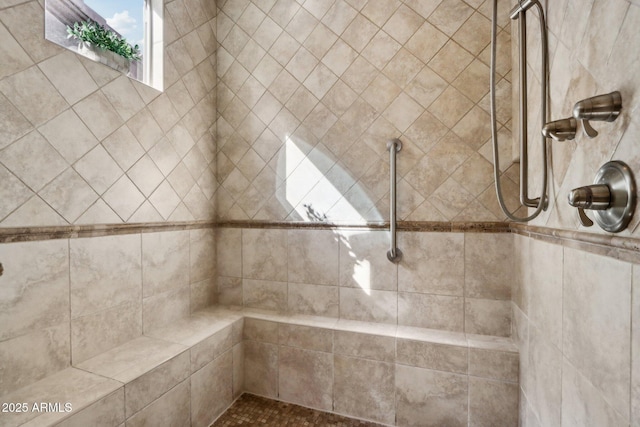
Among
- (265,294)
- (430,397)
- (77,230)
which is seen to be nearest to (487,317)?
(430,397)

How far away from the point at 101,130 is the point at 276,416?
71.3 inches

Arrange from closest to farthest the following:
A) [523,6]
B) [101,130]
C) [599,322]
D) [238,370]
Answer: [599,322], [523,6], [101,130], [238,370]

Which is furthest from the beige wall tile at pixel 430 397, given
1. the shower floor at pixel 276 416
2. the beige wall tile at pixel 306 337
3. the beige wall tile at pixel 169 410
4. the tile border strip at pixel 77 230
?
the tile border strip at pixel 77 230

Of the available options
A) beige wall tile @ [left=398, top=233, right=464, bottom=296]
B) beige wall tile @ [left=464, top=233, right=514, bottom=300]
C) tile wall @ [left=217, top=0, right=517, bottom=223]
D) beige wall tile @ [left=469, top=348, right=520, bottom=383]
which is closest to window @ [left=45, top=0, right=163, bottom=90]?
tile wall @ [left=217, top=0, right=517, bottom=223]

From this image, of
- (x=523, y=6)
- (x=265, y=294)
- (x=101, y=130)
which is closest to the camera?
(x=523, y=6)

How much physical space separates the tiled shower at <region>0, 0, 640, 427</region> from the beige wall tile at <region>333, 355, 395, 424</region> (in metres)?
0.01

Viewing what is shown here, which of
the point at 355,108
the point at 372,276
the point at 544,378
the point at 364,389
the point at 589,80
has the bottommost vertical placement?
the point at 364,389

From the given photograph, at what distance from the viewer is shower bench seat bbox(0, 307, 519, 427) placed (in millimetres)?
1261

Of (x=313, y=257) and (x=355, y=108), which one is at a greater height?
(x=355, y=108)

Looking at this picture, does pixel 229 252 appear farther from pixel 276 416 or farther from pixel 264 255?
pixel 276 416

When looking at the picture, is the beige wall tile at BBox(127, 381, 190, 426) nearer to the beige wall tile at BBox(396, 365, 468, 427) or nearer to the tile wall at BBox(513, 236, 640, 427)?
the beige wall tile at BBox(396, 365, 468, 427)

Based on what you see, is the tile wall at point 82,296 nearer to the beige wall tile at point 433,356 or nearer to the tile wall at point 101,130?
the tile wall at point 101,130

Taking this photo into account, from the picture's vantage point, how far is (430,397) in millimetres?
1599

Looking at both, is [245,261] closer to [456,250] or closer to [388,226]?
[388,226]
